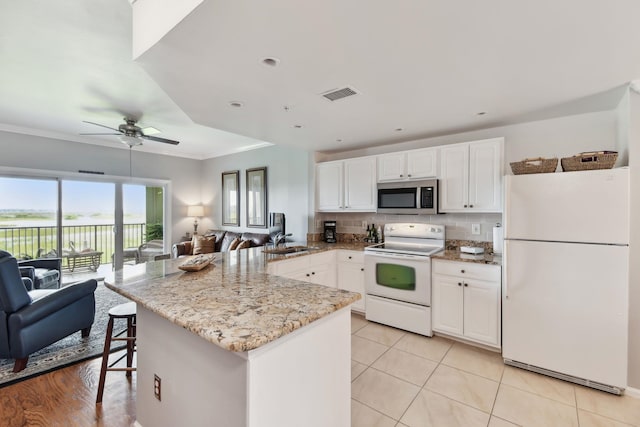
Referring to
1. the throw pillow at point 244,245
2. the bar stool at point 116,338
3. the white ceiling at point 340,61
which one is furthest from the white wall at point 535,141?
the bar stool at point 116,338

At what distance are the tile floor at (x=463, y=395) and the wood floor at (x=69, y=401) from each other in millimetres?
1672

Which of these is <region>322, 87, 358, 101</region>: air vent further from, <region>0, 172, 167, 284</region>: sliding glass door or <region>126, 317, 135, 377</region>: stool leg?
<region>0, 172, 167, 284</region>: sliding glass door

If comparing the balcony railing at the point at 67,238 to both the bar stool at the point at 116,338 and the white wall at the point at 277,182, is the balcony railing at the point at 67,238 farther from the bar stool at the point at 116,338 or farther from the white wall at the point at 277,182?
the bar stool at the point at 116,338

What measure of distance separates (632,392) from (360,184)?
3.11 metres

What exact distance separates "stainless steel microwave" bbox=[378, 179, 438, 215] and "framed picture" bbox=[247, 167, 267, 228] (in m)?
2.50

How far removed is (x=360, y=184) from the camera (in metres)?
3.96

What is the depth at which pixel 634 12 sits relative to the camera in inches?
52.7

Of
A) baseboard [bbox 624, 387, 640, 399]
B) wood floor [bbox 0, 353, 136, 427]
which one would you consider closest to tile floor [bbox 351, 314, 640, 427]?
baseboard [bbox 624, 387, 640, 399]

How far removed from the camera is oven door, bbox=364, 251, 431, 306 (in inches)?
120

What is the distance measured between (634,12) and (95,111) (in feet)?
16.5

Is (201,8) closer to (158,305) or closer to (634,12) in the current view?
(158,305)

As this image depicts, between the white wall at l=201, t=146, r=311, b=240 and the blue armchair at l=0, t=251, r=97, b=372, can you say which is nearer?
the blue armchair at l=0, t=251, r=97, b=372

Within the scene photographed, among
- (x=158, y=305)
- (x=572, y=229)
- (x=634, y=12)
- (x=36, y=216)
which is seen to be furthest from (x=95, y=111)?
(x=572, y=229)

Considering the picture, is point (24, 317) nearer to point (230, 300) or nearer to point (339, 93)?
point (230, 300)
